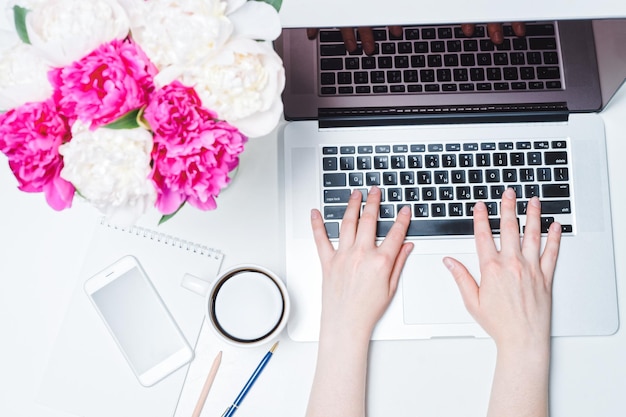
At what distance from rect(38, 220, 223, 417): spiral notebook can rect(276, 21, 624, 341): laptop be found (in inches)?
5.8

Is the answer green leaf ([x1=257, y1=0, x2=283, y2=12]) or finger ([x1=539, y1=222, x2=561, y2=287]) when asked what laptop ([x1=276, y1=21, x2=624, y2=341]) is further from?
green leaf ([x1=257, y1=0, x2=283, y2=12])

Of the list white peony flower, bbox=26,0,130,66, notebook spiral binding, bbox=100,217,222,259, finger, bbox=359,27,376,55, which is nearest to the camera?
white peony flower, bbox=26,0,130,66

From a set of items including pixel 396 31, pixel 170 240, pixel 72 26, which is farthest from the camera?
pixel 170 240

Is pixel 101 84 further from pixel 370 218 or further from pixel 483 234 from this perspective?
pixel 483 234

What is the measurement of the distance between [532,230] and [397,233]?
0.18m

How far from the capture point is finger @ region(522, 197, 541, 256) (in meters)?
0.74

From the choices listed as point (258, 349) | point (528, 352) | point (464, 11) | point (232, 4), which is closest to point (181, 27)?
point (232, 4)

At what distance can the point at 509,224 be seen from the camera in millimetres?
741

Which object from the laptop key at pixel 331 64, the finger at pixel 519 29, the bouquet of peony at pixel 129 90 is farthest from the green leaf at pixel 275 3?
the finger at pixel 519 29

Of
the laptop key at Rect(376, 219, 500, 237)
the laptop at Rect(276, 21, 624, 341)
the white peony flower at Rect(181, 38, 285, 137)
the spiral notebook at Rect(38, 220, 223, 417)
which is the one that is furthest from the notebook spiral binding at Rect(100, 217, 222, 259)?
the white peony flower at Rect(181, 38, 285, 137)

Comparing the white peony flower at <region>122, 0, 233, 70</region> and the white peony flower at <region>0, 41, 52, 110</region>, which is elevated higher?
the white peony flower at <region>122, 0, 233, 70</region>

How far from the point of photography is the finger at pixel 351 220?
2.43 ft

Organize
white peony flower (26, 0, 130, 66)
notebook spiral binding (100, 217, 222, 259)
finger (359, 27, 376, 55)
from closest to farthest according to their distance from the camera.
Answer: white peony flower (26, 0, 130, 66) < finger (359, 27, 376, 55) < notebook spiral binding (100, 217, 222, 259)

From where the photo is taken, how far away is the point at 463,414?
2.48 feet
